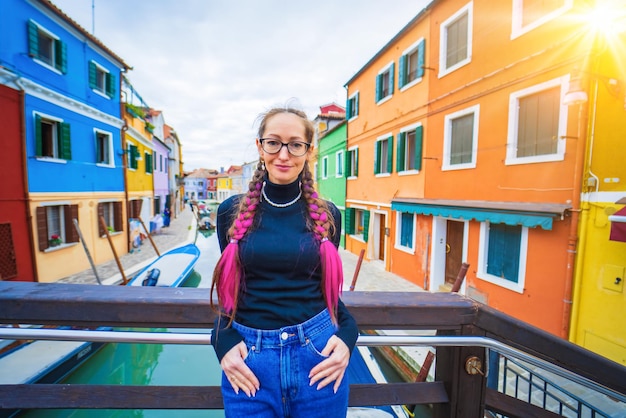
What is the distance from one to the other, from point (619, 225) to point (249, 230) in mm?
5465

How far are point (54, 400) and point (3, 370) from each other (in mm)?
5438

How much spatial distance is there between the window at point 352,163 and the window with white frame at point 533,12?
8032 millimetres

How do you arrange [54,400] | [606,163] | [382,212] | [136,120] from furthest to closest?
[136,120] < [382,212] < [606,163] < [54,400]

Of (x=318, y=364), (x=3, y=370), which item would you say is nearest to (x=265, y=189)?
(x=318, y=364)

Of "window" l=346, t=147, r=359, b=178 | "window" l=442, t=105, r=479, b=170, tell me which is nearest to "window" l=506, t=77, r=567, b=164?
"window" l=442, t=105, r=479, b=170

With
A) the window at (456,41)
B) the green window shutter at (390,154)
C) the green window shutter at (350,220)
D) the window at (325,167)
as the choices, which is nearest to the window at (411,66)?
the window at (456,41)

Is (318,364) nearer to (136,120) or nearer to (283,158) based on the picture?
(283,158)

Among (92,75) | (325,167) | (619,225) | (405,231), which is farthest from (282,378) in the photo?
(325,167)

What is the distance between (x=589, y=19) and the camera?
505cm

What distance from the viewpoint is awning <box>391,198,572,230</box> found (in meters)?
5.45

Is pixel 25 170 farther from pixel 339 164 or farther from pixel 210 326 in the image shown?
pixel 339 164

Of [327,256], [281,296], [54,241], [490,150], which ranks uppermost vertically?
[490,150]

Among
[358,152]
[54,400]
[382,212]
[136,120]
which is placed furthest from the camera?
[136,120]

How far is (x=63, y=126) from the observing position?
9484 millimetres
